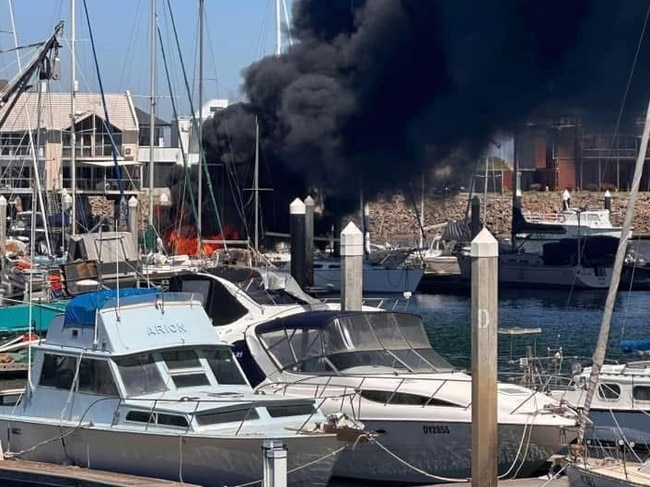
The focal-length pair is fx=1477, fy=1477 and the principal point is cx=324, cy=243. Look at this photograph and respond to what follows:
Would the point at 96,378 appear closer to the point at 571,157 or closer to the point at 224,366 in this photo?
the point at 224,366

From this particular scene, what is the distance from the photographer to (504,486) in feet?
64.8

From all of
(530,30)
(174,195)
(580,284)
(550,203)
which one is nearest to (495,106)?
(530,30)

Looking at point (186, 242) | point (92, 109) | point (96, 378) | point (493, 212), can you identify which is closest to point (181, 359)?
point (96, 378)

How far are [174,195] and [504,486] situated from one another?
4893cm

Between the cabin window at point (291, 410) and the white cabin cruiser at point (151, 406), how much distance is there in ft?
0.04

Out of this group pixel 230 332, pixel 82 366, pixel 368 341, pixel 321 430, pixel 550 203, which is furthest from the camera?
pixel 550 203

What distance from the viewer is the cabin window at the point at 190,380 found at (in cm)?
1997

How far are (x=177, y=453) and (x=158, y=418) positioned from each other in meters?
0.57

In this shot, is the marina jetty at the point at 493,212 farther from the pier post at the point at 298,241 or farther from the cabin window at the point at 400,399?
the cabin window at the point at 400,399

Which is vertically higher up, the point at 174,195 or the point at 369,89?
the point at 369,89

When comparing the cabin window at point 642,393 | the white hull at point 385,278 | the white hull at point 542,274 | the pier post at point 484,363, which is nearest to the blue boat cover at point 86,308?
the pier post at point 484,363

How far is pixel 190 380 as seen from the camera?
65.9 ft

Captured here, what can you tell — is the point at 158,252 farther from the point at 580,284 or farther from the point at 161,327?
the point at 161,327

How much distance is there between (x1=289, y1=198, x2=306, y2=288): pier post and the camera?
34406 mm
